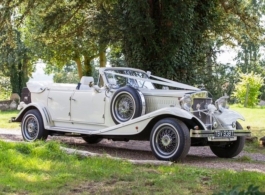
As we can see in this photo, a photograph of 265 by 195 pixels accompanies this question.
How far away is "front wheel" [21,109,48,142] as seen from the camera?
1052 cm

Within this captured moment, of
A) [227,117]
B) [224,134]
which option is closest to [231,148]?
[227,117]

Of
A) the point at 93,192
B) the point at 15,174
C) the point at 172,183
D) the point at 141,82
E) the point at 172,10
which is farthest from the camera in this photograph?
the point at 172,10

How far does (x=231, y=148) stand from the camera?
9242mm

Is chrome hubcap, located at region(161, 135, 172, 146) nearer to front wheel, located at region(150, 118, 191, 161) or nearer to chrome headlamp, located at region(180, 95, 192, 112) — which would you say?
front wheel, located at region(150, 118, 191, 161)

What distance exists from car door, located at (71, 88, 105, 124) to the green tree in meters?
17.4

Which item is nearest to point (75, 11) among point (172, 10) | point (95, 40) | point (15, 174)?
point (95, 40)

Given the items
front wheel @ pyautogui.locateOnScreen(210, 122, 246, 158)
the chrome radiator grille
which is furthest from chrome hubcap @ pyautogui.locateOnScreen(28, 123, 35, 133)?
front wheel @ pyautogui.locateOnScreen(210, 122, 246, 158)

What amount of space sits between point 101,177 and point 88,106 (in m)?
3.85

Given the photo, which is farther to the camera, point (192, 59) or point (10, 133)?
point (192, 59)

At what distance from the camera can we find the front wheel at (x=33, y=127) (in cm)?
1052

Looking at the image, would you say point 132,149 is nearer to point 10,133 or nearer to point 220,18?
point 10,133

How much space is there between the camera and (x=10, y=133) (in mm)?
12867

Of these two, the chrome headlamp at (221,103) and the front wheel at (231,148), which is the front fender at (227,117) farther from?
the front wheel at (231,148)

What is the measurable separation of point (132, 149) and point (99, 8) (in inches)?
222
